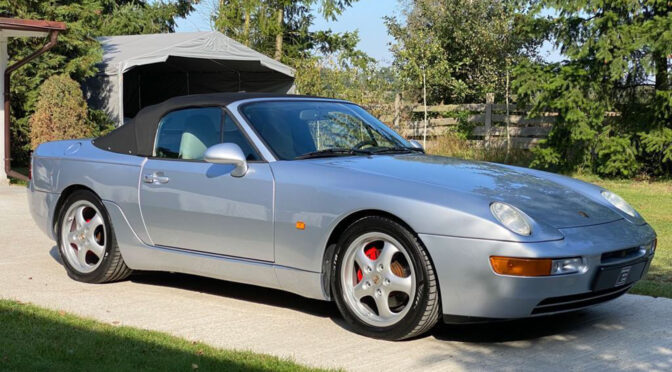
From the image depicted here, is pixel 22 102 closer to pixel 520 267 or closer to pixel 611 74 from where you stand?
pixel 611 74

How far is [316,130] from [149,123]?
1.32m

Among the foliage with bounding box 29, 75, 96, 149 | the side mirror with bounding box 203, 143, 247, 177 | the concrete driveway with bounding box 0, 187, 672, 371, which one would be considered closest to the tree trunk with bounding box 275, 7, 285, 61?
the foliage with bounding box 29, 75, 96, 149

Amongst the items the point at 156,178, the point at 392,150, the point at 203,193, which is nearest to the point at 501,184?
the point at 392,150

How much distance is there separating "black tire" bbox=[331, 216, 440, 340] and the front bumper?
6cm

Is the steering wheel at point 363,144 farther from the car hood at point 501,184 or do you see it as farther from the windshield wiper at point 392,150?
the car hood at point 501,184

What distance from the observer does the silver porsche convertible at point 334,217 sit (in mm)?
4789

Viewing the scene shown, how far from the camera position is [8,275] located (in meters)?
7.14

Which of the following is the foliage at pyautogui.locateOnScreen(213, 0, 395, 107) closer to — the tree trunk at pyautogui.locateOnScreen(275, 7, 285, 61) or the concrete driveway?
the tree trunk at pyautogui.locateOnScreen(275, 7, 285, 61)

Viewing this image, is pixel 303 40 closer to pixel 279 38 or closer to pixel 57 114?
pixel 279 38

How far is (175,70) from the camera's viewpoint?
28594 millimetres

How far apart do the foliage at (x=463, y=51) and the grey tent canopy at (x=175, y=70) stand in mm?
5907

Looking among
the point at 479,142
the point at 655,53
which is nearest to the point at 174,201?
the point at 655,53

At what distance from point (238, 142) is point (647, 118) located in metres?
14.6

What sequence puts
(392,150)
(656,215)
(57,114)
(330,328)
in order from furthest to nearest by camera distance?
(57,114) → (656,215) → (392,150) → (330,328)
